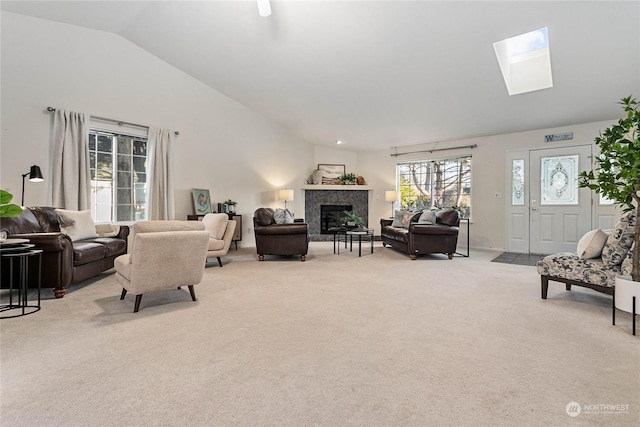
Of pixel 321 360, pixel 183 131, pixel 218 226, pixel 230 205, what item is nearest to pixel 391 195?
pixel 230 205

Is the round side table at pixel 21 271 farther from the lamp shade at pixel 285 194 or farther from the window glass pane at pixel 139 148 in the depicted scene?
the lamp shade at pixel 285 194

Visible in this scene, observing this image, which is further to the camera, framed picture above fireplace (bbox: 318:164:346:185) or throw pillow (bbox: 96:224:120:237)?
framed picture above fireplace (bbox: 318:164:346:185)

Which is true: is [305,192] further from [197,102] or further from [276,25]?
[276,25]

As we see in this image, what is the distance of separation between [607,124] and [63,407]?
25.4ft

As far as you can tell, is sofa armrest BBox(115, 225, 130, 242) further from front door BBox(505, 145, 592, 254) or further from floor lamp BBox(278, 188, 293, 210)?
front door BBox(505, 145, 592, 254)

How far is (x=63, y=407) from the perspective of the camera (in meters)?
1.44

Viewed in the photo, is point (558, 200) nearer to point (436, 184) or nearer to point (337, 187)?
point (436, 184)

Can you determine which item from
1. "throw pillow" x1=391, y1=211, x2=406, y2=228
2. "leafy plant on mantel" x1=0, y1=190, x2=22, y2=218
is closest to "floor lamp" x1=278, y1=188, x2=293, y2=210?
"throw pillow" x1=391, y1=211, x2=406, y2=228

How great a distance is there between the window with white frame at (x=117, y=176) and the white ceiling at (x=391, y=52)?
1.63 meters

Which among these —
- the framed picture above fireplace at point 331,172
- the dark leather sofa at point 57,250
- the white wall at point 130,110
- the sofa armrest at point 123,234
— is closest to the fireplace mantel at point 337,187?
the framed picture above fireplace at point 331,172

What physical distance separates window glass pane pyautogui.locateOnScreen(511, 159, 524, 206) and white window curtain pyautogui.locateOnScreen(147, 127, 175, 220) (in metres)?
6.59

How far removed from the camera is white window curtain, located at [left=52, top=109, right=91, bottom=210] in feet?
14.9

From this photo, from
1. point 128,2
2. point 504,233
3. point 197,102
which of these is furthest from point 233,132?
point 504,233

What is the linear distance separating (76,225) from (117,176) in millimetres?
1544
